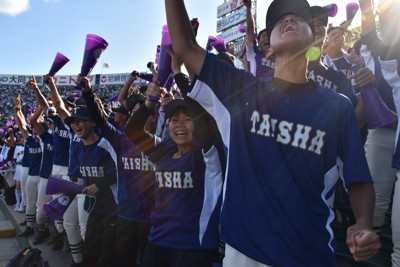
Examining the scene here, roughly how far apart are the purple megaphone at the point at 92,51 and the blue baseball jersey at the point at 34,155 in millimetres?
3872

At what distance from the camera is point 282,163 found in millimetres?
1434

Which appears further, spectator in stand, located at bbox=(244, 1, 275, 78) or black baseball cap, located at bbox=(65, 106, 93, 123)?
black baseball cap, located at bbox=(65, 106, 93, 123)

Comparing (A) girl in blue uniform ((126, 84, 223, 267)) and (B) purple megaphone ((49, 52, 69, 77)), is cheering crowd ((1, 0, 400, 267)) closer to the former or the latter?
(A) girl in blue uniform ((126, 84, 223, 267))

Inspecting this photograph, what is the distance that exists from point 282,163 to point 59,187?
9.55 ft

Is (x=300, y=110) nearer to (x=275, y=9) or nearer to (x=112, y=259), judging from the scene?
(x=275, y=9)

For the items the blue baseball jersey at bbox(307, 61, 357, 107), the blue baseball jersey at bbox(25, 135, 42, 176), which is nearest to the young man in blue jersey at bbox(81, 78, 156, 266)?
the blue baseball jersey at bbox(307, 61, 357, 107)

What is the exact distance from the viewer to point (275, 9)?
1.64 meters

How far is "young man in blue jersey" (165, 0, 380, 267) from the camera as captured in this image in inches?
54.1

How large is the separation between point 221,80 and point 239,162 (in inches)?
15.1

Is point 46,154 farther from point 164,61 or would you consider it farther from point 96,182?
point 164,61

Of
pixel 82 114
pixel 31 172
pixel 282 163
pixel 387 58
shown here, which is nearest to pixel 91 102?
pixel 82 114

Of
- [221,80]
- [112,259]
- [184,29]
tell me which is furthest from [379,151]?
[112,259]

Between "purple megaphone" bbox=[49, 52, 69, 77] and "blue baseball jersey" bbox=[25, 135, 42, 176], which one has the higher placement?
"purple megaphone" bbox=[49, 52, 69, 77]

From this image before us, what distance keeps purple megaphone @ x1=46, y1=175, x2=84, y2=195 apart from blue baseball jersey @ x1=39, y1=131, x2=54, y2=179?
7.90 ft
